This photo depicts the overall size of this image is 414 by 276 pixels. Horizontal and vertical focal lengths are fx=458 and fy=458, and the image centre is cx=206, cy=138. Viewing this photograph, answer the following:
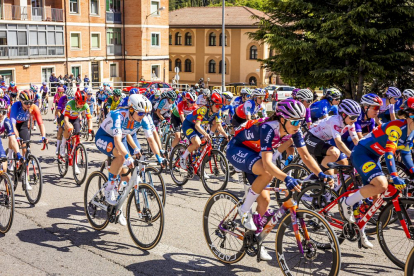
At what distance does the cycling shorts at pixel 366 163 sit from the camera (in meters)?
5.95

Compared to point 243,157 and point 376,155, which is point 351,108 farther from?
point 243,157

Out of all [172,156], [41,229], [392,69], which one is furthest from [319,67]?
[41,229]

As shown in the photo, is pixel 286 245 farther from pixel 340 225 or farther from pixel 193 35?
pixel 193 35

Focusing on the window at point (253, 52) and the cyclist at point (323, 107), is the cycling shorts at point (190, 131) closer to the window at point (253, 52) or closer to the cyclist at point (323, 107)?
the cyclist at point (323, 107)

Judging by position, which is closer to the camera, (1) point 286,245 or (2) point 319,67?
(1) point 286,245

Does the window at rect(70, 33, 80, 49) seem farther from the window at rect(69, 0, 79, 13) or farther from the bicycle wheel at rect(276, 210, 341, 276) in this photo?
the bicycle wheel at rect(276, 210, 341, 276)

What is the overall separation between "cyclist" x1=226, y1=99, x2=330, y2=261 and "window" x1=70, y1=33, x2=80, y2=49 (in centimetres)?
4302

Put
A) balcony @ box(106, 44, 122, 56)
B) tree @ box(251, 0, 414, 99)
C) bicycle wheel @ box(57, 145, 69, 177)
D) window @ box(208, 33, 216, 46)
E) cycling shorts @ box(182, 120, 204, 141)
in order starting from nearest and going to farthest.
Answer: cycling shorts @ box(182, 120, 204, 141)
bicycle wheel @ box(57, 145, 69, 177)
tree @ box(251, 0, 414, 99)
balcony @ box(106, 44, 122, 56)
window @ box(208, 33, 216, 46)

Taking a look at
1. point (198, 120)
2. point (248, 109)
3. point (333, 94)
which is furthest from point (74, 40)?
point (333, 94)

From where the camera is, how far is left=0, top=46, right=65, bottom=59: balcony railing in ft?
129

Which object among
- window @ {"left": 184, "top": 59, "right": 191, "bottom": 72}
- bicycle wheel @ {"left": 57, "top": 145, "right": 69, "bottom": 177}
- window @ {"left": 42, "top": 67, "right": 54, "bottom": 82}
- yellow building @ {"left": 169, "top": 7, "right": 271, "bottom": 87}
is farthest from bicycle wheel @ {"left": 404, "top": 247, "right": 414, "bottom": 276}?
window @ {"left": 184, "top": 59, "right": 191, "bottom": 72}

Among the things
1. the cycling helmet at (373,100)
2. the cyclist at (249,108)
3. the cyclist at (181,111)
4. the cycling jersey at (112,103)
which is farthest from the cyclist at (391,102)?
the cycling jersey at (112,103)

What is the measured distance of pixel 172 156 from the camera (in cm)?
1084

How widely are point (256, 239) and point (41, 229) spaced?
388cm
